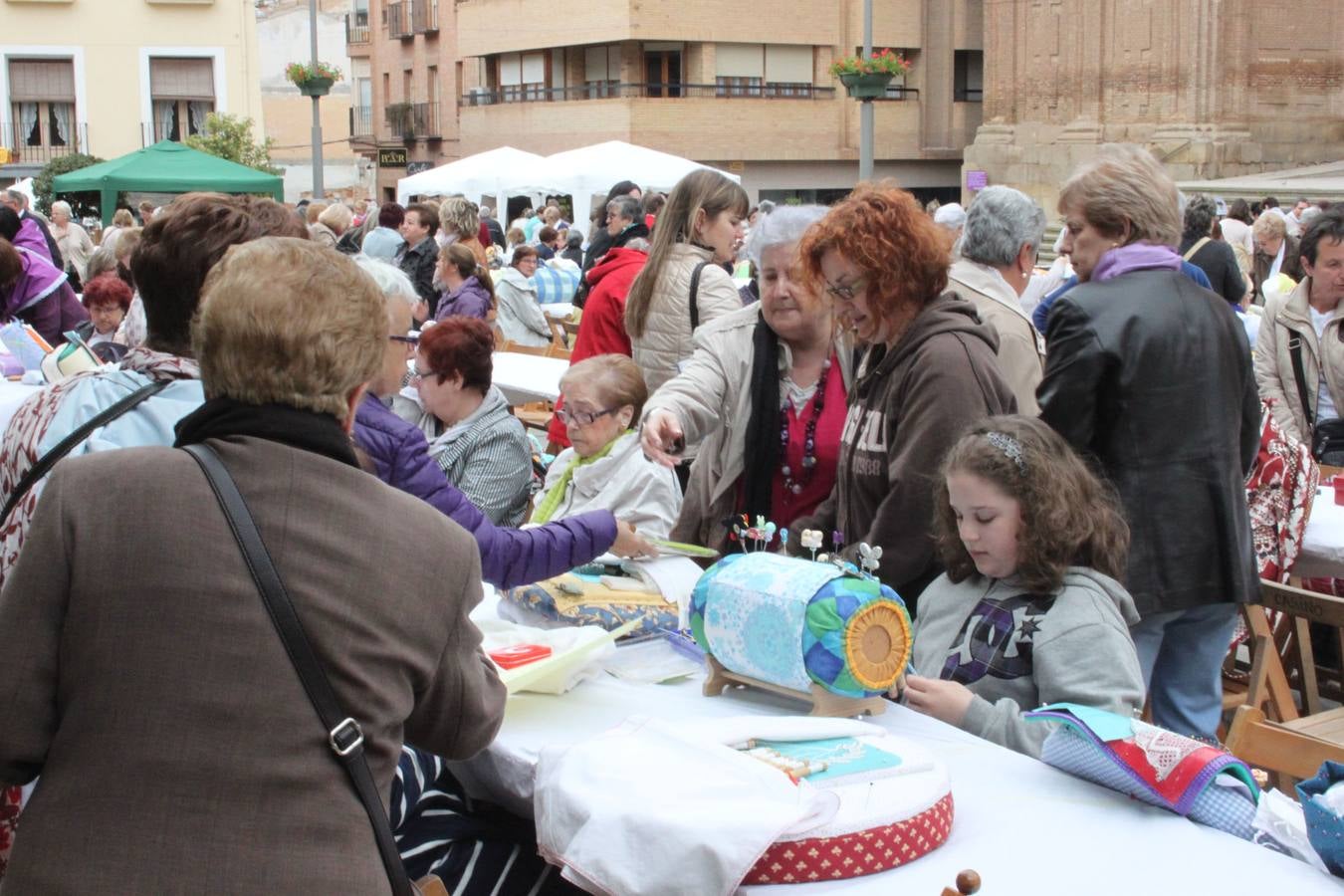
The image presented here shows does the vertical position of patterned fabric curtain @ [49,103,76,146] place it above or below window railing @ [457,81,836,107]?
below

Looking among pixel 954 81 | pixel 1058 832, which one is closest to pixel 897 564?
pixel 1058 832

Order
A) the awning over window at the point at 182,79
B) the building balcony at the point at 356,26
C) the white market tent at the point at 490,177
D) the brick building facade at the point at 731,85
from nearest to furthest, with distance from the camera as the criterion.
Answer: the white market tent at the point at 490,177 → the brick building facade at the point at 731,85 → the awning over window at the point at 182,79 → the building balcony at the point at 356,26

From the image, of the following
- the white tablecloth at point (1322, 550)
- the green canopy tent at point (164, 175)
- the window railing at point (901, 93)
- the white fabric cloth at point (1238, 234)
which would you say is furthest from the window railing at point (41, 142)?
the white tablecloth at point (1322, 550)

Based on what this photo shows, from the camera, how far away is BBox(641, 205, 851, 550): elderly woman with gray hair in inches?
150

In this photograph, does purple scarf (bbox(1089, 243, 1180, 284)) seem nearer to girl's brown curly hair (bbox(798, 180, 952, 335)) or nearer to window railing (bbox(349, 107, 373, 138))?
girl's brown curly hair (bbox(798, 180, 952, 335))

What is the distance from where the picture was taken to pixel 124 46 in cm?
3500

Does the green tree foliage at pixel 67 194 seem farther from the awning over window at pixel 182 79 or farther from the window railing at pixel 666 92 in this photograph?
the window railing at pixel 666 92

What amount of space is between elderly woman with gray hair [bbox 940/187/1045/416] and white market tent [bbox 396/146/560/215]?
648 inches

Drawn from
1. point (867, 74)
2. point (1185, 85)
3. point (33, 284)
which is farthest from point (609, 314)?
point (1185, 85)

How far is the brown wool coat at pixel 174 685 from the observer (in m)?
1.75

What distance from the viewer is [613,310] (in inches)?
217

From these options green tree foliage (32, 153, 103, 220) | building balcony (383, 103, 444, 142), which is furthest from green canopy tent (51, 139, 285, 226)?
building balcony (383, 103, 444, 142)

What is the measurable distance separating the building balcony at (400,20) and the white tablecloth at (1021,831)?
42.5 meters

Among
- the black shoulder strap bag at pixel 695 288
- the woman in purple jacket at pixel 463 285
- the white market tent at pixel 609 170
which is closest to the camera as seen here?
the black shoulder strap bag at pixel 695 288
